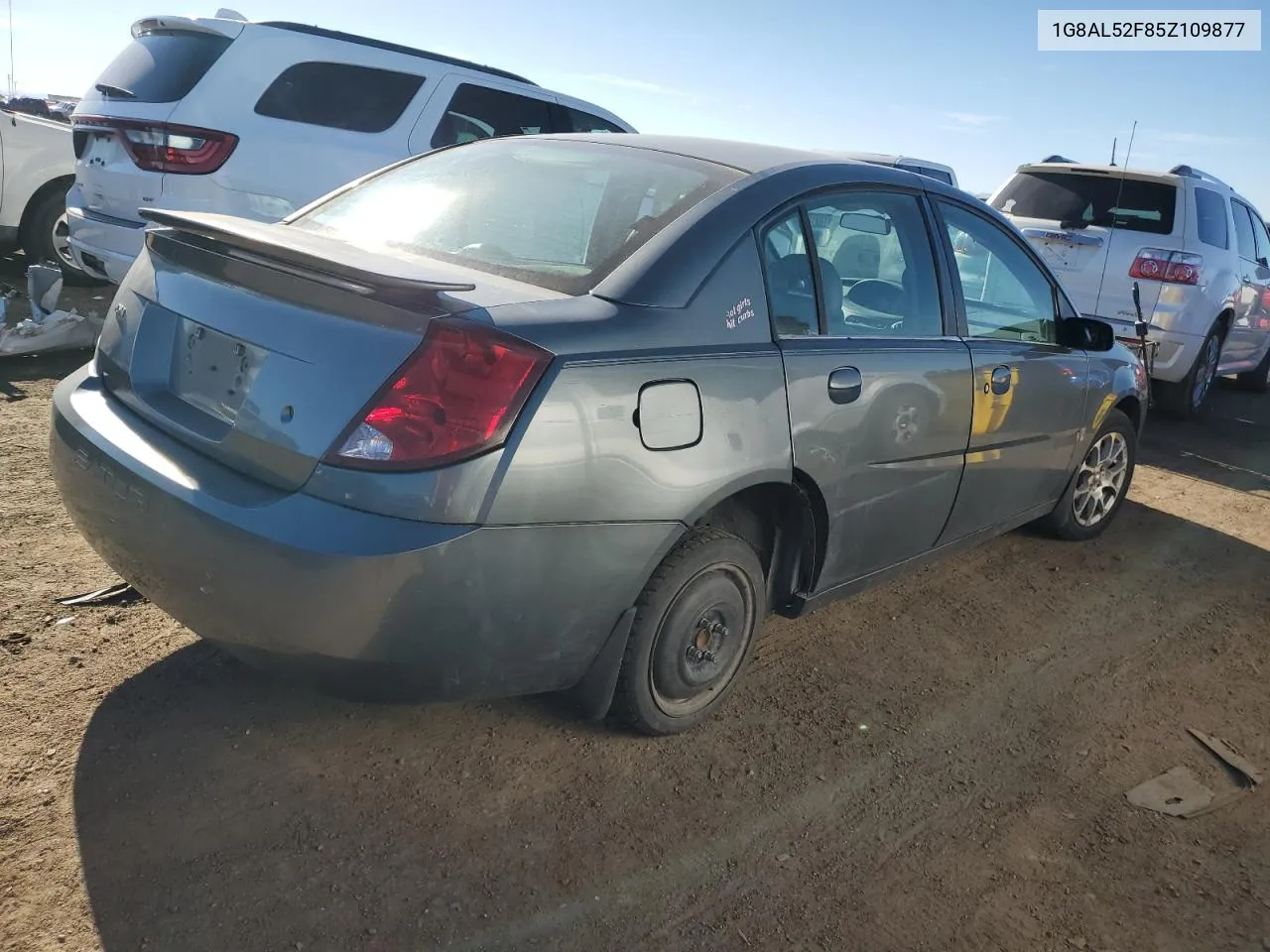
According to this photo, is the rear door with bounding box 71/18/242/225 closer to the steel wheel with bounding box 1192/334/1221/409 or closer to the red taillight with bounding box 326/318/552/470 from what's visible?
the red taillight with bounding box 326/318/552/470

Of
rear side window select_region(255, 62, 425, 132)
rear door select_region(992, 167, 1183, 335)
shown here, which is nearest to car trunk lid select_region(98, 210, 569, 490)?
rear side window select_region(255, 62, 425, 132)

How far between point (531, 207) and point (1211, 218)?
665 centimetres

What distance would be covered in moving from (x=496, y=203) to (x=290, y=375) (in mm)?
993

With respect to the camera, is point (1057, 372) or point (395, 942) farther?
point (1057, 372)

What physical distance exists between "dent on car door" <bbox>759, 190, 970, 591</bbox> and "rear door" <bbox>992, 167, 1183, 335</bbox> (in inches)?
171

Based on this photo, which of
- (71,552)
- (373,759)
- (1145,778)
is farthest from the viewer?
(71,552)

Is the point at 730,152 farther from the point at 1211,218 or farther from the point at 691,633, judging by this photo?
the point at 1211,218

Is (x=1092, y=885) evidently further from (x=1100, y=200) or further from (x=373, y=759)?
(x=1100, y=200)

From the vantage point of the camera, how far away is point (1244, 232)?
850 centimetres

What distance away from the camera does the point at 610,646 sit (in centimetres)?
258

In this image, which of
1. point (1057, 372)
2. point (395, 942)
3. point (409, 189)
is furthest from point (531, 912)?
point (1057, 372)

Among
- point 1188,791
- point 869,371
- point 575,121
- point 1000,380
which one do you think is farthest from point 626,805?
point 575,121

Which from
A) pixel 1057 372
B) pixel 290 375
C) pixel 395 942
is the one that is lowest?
pixel 395 942

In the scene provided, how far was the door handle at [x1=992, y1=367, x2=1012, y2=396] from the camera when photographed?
3621 millimetres
